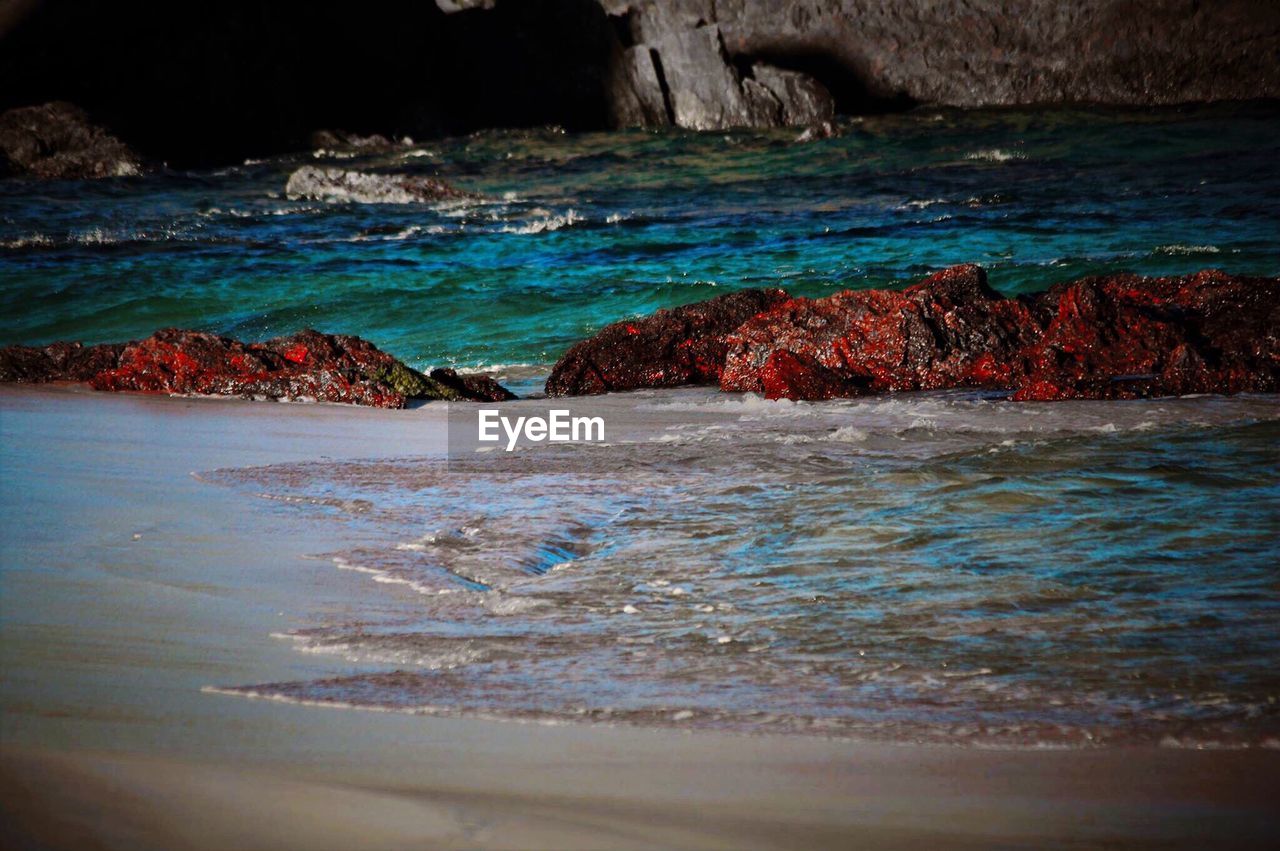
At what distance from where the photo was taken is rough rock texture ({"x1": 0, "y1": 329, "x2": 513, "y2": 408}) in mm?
6414

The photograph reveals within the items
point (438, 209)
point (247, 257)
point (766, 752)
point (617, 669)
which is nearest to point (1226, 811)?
point (766, 752)

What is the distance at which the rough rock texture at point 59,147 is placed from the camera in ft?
76.9

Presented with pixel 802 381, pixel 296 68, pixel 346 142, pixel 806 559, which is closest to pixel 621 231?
pixel 802 381

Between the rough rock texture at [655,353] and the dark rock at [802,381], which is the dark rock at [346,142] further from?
the dark rock at [802,381]

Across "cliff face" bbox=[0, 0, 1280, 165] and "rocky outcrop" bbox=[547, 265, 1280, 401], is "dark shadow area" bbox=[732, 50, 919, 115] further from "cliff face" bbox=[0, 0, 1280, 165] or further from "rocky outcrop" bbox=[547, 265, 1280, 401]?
"rocky outcrop" bbox=[547, 265, 1280, 401]

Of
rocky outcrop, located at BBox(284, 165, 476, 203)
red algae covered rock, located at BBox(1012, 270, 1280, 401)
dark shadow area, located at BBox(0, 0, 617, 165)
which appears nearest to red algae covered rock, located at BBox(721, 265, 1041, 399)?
red algae covered rock, located at BBox(1012, 270, 1280, 401)

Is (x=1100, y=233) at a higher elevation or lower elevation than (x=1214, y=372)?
higher

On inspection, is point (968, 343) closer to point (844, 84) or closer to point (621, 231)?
point (621, 231)

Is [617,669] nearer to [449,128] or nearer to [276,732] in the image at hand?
[276,732]

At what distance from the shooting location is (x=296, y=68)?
2872 centimetres

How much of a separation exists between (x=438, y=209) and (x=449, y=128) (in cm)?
1229

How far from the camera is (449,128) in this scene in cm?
2936

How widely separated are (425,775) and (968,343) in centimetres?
507

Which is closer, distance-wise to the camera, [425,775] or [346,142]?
[425,775]
